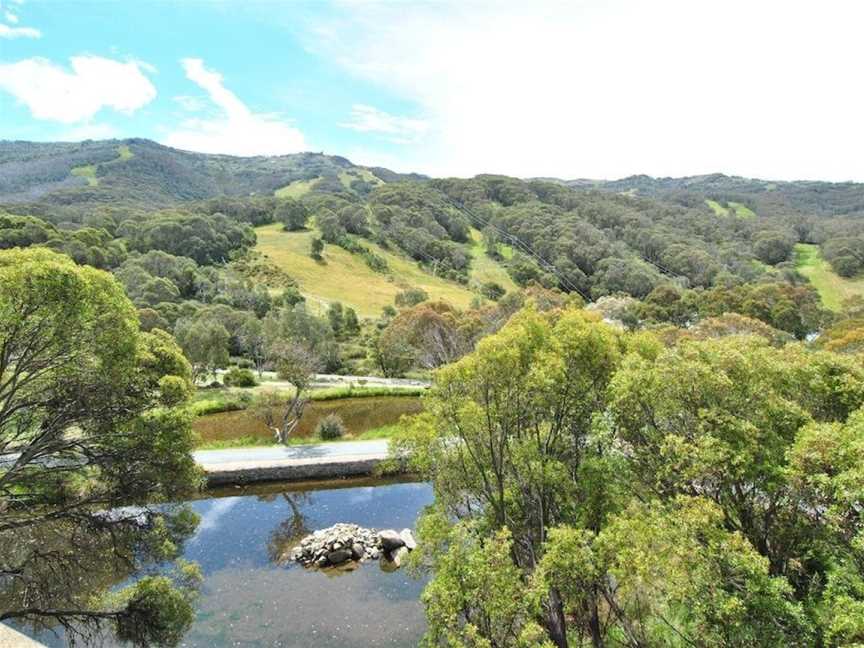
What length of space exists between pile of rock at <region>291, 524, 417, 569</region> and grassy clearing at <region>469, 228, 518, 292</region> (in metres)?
88.7

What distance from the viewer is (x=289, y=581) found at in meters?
18.8

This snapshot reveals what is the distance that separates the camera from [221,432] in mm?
35125

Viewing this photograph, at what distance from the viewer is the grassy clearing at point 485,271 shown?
111 meters

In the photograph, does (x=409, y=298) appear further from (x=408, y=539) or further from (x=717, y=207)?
(x=717, y=207)

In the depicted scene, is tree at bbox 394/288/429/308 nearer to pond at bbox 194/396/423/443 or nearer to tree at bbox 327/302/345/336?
tree at bbox 327/302/345/336

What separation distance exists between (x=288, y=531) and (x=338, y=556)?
3.69 meters

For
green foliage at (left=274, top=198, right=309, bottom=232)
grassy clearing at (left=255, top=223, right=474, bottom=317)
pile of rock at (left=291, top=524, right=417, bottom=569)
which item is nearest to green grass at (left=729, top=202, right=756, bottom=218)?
grassy clearing at (left=255, top=223, right=474, bottom=317)

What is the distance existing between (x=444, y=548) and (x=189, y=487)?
637cm

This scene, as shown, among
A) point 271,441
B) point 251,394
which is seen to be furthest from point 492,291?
point 271,441

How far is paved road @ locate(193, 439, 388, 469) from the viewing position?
2881 cm

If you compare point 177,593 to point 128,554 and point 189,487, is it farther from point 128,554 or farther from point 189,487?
point 189,487

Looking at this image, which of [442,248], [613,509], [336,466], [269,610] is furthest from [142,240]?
[613,509]

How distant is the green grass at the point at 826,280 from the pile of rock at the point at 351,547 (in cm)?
9377

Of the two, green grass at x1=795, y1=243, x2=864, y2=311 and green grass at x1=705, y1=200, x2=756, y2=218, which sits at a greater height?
green grass at x1=705, y1=200, x2=756, y2=218
